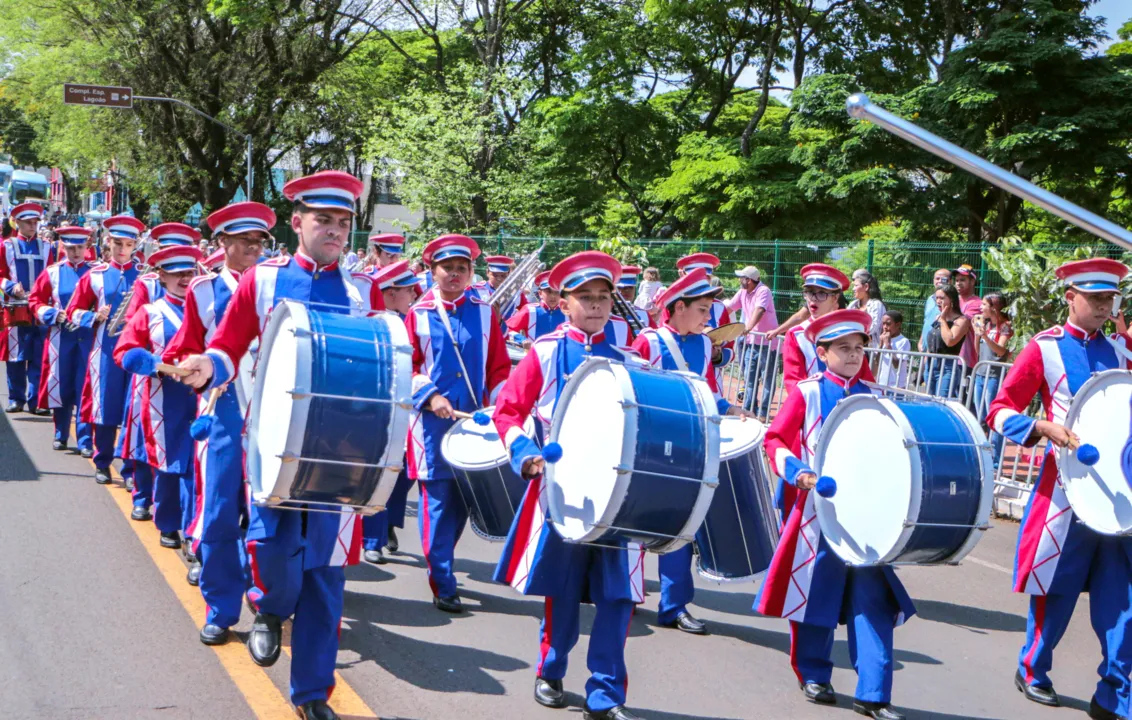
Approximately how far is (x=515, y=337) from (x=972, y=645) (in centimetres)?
535

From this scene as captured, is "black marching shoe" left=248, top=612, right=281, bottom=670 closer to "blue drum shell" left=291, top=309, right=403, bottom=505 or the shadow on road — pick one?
"blue drum shell" left=291, top=309, right=403, bottom=505

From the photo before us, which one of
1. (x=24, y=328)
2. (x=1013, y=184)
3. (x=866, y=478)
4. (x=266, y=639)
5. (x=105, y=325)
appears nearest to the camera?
(x=1013, y=184)

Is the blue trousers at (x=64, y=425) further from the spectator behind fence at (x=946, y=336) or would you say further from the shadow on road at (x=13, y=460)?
Answer: the spectator behind fence at (x=946, y=336)

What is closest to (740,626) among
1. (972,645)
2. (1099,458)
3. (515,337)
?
(972,645)

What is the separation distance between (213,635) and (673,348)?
2469 millimetres

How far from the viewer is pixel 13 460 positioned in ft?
33.3

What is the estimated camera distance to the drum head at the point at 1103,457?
17.1 ft

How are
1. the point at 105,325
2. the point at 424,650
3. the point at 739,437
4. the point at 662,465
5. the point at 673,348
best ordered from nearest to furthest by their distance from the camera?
the point at 662,465 → the point at 424,650 → the point at 739,437 → the point at 673,348 → the point at 105,325

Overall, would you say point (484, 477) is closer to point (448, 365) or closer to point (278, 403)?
point (448, 365)

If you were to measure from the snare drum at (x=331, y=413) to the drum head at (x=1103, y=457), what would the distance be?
2.87 metres

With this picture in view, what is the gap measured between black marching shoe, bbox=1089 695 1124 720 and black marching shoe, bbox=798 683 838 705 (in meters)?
1.06

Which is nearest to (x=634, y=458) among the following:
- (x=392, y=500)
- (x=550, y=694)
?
(x=550, y=694)

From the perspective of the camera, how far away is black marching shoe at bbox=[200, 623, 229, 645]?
18.7 feet

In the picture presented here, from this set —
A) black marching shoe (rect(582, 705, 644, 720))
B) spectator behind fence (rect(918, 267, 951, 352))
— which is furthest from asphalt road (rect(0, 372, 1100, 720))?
spectator behind fence (rect(918, 267, 951, 352))
